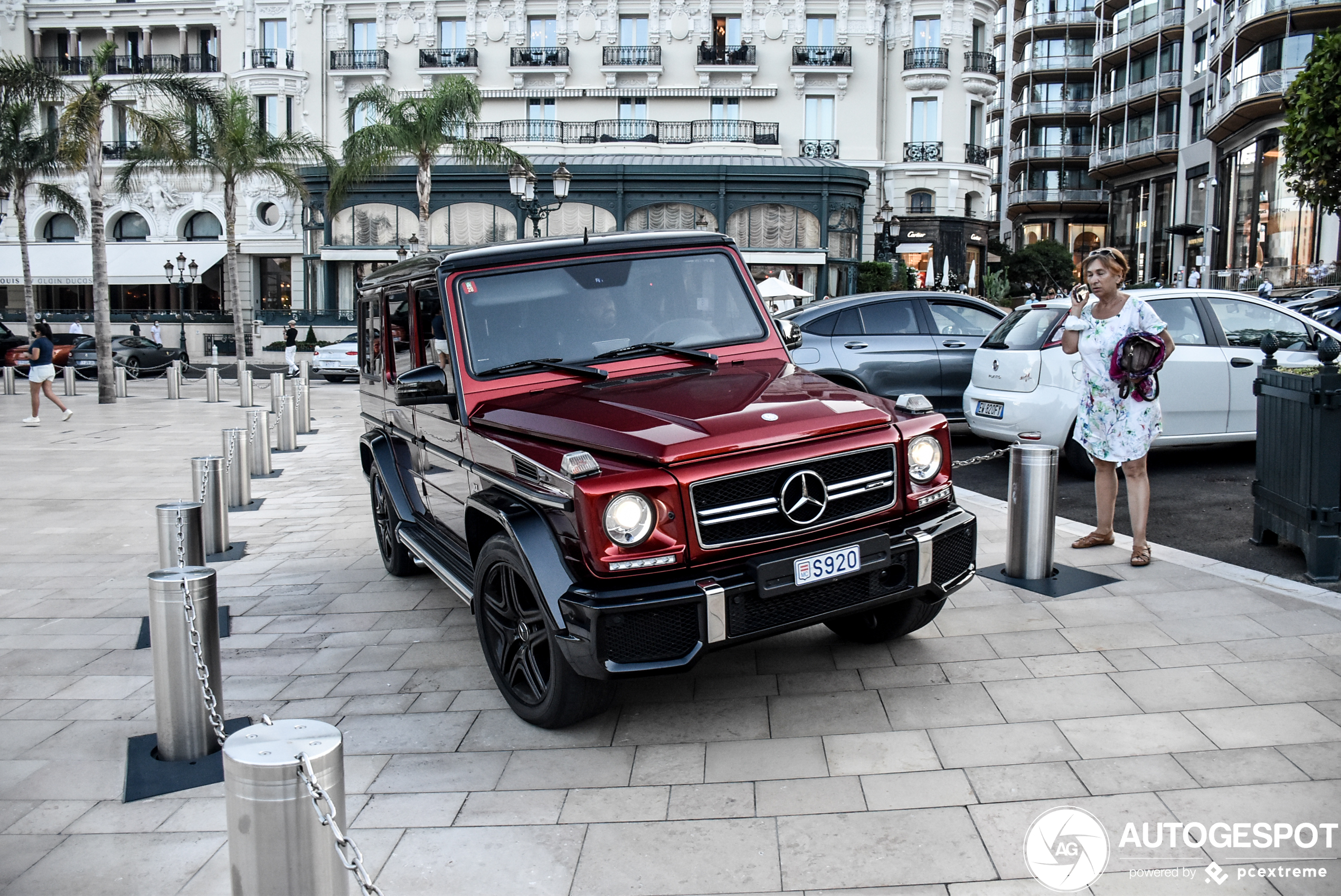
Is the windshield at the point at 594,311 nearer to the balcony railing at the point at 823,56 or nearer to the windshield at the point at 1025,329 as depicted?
the windshield at the point at 1025,329

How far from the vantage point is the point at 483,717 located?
456 cm

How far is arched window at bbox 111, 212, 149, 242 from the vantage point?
4728cm

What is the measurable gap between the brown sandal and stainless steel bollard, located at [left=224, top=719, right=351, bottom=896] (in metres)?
5.48

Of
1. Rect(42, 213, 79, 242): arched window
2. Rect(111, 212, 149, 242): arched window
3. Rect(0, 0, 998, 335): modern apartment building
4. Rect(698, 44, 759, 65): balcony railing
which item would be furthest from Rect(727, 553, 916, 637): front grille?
Rect(42, 213, 79, 242): arched window

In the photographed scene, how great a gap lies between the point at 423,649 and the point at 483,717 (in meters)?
1.08

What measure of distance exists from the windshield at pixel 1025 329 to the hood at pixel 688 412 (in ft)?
16.7

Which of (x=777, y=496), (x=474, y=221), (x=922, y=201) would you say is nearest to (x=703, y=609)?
(x=777, y=496)

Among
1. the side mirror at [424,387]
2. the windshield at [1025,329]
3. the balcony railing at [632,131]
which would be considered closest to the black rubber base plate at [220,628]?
the side mirror at [424,387]

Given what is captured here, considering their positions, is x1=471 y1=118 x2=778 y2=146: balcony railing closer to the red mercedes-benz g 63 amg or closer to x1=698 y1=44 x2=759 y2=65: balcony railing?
x1=698 y1=44 x2=759 y2=65: balcony railing

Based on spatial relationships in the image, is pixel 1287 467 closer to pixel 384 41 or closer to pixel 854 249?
pixel 854 249

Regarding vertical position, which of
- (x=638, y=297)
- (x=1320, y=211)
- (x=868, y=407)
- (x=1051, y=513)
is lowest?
(x=1051, y=513)

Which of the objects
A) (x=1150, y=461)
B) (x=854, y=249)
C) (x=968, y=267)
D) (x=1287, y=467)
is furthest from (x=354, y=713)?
(x=968, y=267)

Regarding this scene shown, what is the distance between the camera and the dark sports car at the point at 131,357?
3134 centimetres

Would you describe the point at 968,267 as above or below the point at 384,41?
below
